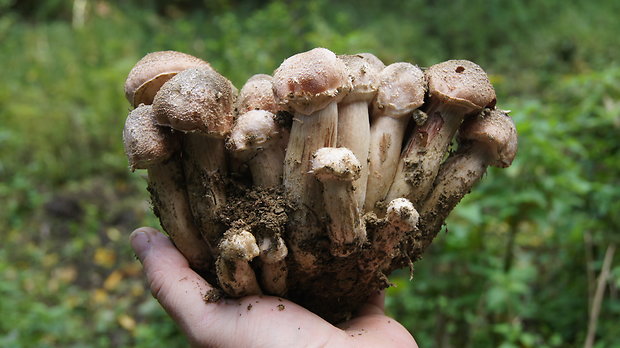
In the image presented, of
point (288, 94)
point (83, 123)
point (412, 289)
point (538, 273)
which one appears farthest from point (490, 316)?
point (83, 123)

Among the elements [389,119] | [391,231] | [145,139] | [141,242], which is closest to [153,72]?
[145,139]

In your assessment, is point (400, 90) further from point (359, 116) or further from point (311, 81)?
point (311, 81)

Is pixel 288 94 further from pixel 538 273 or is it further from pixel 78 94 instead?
pixel 78 94

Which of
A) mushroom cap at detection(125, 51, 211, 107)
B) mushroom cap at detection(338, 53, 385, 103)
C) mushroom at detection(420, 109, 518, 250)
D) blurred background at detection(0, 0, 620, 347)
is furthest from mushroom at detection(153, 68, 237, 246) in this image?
mushroom at detection(420, 109, 518, 250)

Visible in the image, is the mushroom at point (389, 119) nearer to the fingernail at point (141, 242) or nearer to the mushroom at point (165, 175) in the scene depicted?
the mushroom at point (165, 175)

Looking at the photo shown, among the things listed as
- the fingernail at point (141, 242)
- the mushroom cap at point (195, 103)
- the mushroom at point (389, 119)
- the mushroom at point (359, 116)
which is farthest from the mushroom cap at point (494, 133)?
the fingernail at point (141, 242)
